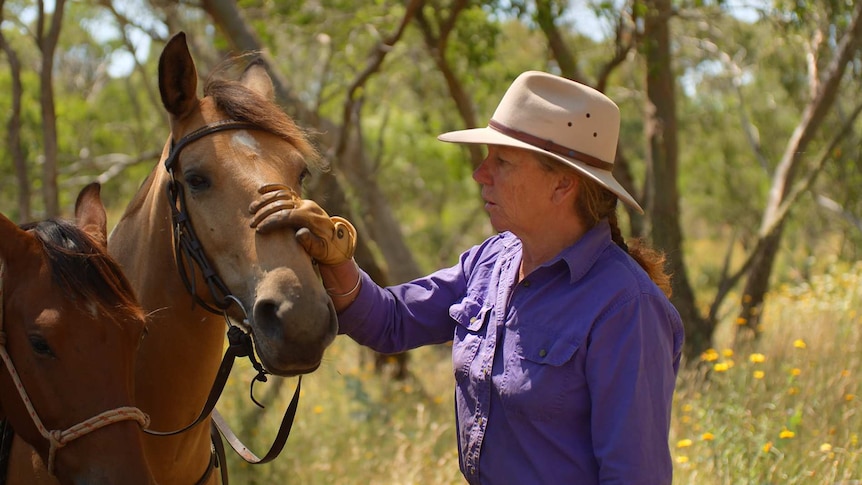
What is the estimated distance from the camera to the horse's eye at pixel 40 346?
82.1 inches

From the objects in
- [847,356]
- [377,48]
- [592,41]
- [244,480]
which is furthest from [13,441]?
[592,41]

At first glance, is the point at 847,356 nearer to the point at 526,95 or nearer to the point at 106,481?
the point at 526,95

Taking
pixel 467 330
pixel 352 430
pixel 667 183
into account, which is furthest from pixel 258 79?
pixel 667 183

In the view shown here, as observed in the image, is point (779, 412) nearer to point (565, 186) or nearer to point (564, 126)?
point (565, 186)

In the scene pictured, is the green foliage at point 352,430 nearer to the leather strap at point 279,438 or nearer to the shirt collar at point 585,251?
the leather strap at point 279,438

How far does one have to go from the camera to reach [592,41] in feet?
34.9

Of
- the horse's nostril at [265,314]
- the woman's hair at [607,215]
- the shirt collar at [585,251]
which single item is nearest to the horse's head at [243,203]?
the horse's nostril at [265,314]

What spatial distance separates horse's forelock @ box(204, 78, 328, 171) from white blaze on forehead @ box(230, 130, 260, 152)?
0.18 ft

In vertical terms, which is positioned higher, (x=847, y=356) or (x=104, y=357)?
(x=104, y=357)

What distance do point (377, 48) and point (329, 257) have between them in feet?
13.2

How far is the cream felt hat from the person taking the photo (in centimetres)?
235

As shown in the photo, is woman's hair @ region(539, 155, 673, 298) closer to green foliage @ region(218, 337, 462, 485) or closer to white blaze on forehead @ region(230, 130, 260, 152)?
white blaze on forehead @ region(230, 130, 260, 152)

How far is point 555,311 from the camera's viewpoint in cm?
232

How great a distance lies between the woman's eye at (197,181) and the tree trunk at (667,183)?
16.5ft
